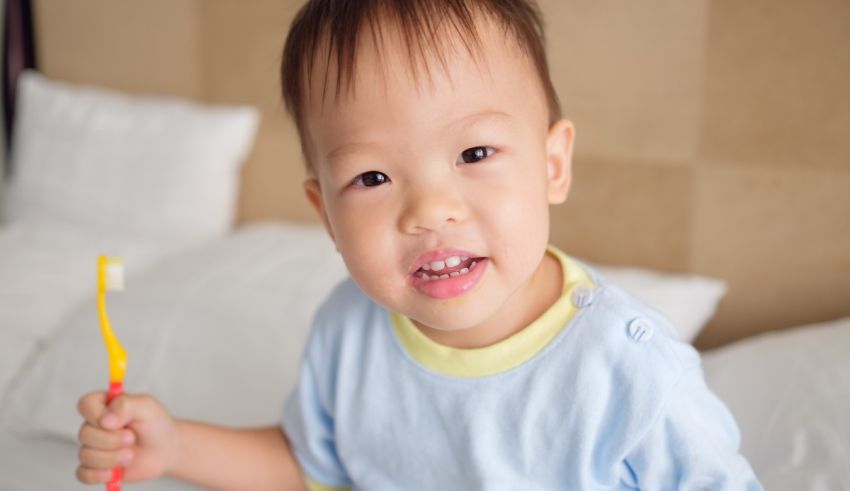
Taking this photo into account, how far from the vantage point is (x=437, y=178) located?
0.75m

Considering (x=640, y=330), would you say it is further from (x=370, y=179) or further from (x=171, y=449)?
(x=171, y=449)

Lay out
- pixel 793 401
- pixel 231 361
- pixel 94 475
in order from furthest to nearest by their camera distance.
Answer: pixel 231 361, pixel 793 401, pixel 94 475

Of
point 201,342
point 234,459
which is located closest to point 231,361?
point 201,342

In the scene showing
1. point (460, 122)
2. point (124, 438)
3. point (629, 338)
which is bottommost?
point (124, 438)

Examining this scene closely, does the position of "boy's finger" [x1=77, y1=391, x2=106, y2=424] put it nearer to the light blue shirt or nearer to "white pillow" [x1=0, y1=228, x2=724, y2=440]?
the light blue shirt

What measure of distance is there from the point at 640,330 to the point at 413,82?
13.2 inches

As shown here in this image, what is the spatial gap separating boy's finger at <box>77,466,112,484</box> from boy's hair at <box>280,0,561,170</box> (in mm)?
427

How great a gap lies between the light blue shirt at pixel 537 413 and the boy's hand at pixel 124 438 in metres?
0.17

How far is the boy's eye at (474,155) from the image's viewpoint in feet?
2.53

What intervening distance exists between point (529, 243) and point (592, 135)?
85 centimetres

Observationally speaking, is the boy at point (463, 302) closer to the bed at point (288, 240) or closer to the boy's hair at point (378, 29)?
the boy's hair at point (378, 29)

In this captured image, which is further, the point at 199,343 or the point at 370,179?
the point at 199,343

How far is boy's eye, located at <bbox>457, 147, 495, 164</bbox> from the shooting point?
2.53ft

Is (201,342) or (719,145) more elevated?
(719,145)
